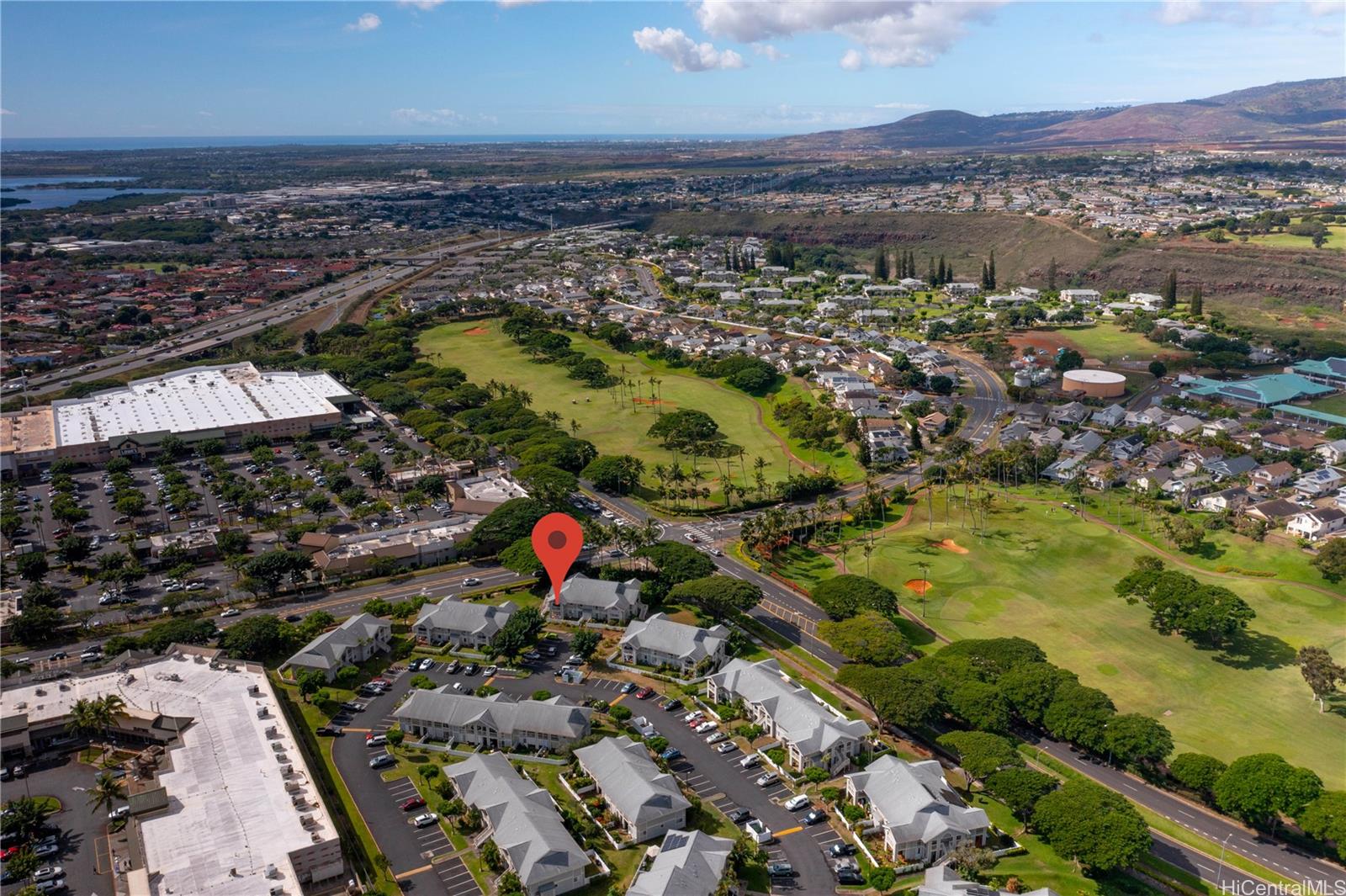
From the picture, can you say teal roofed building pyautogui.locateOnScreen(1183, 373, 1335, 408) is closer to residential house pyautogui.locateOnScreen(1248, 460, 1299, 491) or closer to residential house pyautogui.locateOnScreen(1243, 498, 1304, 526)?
residential house pyautogui.locateOnScreen(1248, 460, 1299, 491)

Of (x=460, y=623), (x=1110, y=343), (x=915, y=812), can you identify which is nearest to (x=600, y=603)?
(x=460, y=623)

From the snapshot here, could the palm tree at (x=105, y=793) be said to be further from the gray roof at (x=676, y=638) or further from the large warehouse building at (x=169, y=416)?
the large warehouse building at (x=169, y=416)

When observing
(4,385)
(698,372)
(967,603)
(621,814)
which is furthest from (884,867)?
(4,385)

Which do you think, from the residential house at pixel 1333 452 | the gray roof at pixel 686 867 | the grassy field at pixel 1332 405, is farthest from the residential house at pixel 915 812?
the grassy field at pixel 1332 405

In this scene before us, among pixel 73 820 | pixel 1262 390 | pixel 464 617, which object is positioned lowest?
pixel 73 820

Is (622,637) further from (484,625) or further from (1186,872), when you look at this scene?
(1186,872)

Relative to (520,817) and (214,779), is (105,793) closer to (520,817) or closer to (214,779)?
(214,779)
